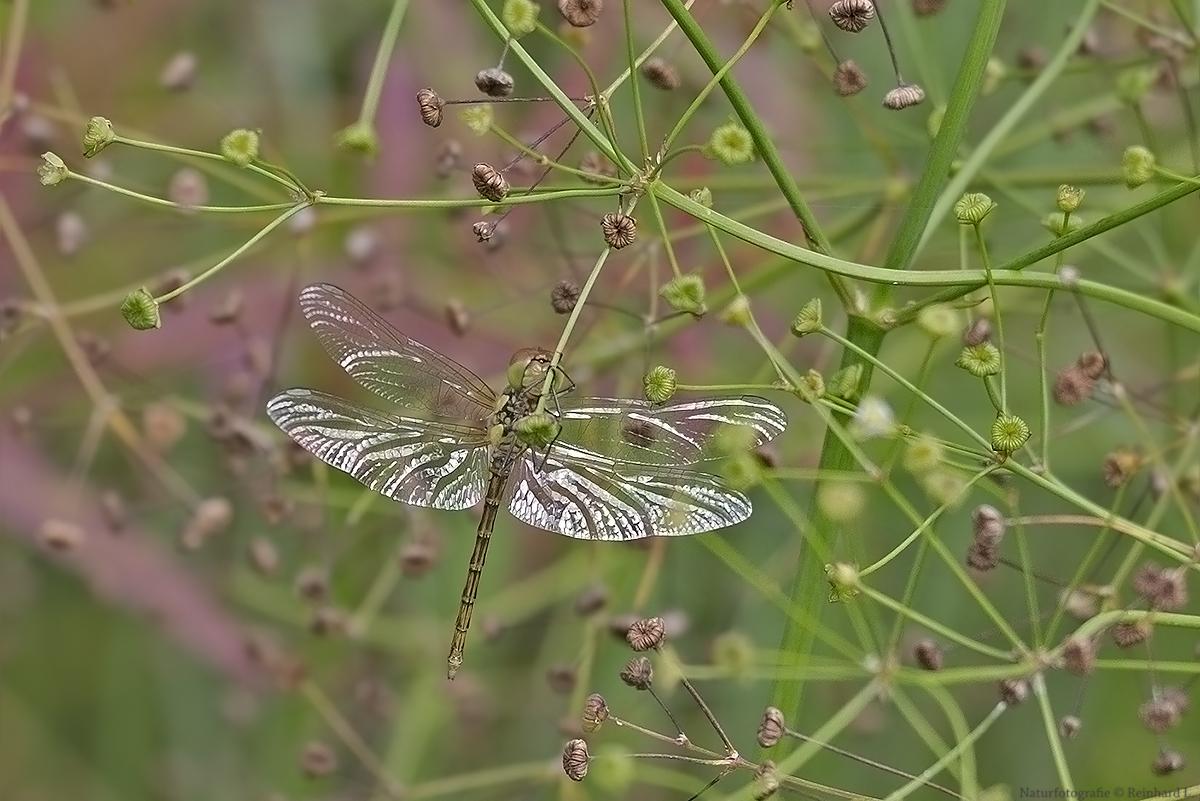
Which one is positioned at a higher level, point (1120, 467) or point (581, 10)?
point (581, 10)

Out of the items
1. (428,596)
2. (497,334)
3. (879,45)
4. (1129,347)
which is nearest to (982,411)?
(1129,347)

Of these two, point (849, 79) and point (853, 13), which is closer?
point (853, 13)

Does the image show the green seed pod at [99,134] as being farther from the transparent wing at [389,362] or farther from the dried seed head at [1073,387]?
the dried seed head at [1073,387]

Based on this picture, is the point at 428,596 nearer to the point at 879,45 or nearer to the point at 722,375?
the point at 722,375

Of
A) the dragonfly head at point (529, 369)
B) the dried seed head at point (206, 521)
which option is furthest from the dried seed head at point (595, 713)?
the dried seed head at point (206, 521)

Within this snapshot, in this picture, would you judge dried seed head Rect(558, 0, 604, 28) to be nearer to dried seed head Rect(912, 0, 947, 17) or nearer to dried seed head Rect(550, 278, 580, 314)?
dried seed head Rect(550, 278, 580, 314)

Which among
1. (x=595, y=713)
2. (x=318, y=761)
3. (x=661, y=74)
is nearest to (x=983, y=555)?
(x=595, y=713)

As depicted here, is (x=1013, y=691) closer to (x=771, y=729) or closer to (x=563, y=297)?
(x=771, y=729)
